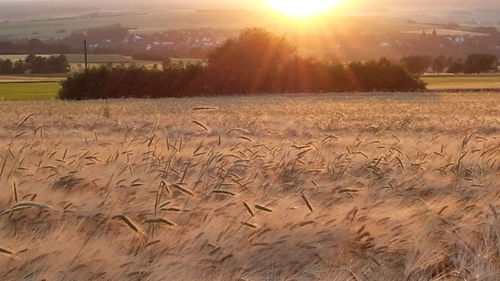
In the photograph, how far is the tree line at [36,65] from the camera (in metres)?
64.1

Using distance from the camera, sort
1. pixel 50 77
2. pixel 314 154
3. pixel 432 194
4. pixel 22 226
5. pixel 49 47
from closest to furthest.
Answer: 1. pixel 22 226
2. pixel 432 194
3. pixel 314 154
4. pixel 50 77
5. pixel 49 47

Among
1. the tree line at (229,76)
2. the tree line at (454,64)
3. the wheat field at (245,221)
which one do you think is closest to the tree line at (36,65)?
the tree line at (229,76)

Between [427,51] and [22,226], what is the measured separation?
97.1 m

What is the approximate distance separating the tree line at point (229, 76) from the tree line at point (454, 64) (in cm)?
2444

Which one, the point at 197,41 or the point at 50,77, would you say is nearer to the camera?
the point at 50,77

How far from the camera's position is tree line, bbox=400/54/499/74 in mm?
69500

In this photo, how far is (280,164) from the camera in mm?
5156

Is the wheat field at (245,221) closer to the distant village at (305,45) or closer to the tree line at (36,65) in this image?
the tree line at (36,65)

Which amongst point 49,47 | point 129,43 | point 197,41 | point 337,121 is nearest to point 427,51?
point 197,41

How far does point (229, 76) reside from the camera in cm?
4422

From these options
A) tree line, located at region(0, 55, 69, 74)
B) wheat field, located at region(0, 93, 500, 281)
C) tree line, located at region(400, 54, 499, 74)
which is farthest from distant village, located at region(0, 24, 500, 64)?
wheat field, located at region(0, 93, 500, 281)

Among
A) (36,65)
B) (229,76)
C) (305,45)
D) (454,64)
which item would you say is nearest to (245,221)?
(229,76)

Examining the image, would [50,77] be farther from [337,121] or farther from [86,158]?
[86,158]

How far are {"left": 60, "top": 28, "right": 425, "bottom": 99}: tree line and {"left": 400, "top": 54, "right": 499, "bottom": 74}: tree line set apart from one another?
80.2ft
